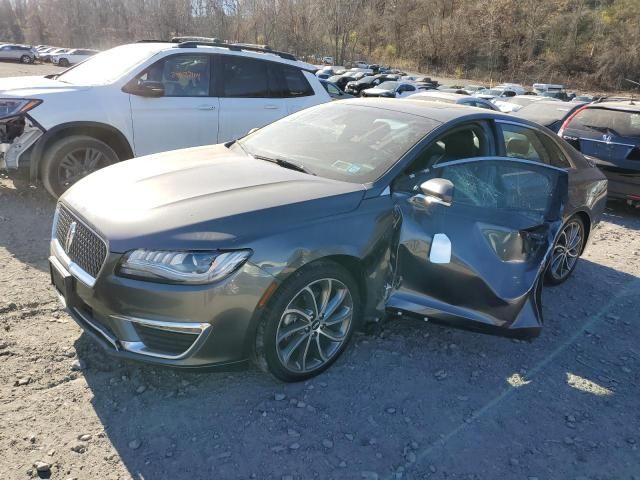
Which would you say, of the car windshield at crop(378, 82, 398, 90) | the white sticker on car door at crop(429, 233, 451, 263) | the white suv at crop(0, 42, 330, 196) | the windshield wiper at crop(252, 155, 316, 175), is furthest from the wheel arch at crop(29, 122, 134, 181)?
the car windshield at crop(378, 82, 398, 90)

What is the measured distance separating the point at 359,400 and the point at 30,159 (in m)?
4.35

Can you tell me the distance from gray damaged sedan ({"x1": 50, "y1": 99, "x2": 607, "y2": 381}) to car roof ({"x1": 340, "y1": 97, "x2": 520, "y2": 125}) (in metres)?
0.02

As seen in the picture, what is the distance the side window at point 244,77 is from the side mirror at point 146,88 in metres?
0.95

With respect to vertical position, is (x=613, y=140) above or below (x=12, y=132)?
below

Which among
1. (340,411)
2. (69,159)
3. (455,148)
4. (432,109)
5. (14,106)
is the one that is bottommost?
(340,411)

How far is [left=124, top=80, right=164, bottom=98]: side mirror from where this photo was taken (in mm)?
5840

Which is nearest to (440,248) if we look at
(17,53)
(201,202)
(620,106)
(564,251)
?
(201,202)

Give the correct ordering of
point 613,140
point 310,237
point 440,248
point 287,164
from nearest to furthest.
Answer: point 310,237 → point 440,248 → point 287,164 → point 613,140

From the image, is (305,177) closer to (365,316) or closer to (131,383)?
(365,316)

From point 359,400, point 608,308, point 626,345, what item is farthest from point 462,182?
point 608,308

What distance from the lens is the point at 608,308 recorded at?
4.59 meters

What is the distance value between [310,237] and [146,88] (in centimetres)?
398

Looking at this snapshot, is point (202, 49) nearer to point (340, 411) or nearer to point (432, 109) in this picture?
point (432, 109)

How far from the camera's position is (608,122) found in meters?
7.79
